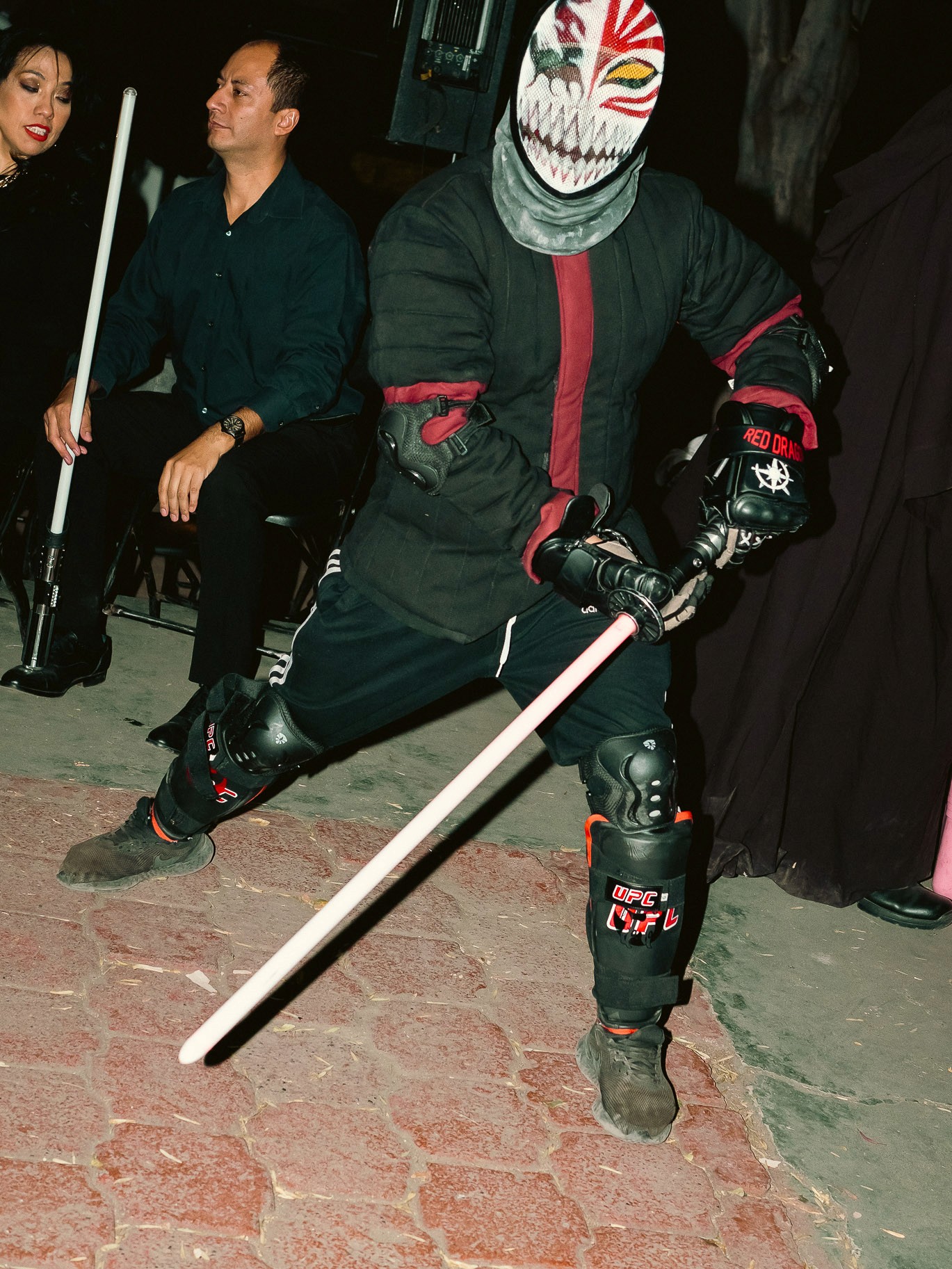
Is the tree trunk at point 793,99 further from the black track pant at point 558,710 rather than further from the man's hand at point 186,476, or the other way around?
the black track pant at point 558,710

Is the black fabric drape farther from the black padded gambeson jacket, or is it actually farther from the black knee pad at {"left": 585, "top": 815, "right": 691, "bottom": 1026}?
the black knee pad at {"left": 585, "top": 815, "right": 691, "bottom": 1026}

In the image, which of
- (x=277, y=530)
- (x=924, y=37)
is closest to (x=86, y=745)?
Answer: (x=277, y=530)

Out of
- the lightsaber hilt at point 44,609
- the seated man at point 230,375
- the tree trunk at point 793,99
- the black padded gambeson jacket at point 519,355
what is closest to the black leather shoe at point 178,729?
the seated man at point 230,375

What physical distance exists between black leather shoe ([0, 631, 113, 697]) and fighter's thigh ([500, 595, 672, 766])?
7.26 ft

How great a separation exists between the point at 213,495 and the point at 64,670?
2.76ft

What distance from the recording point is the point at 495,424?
2611 millimetres

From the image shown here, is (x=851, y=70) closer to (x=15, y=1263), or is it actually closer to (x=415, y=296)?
(x=415, y=296)

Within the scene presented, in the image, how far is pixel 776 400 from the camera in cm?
275

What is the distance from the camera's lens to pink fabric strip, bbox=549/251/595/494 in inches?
103

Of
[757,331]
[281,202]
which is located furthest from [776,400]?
[281,202]

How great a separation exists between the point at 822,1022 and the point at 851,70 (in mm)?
4593

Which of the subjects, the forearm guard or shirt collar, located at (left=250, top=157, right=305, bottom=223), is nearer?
the forearm guard

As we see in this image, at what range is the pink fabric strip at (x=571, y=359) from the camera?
8.54ft

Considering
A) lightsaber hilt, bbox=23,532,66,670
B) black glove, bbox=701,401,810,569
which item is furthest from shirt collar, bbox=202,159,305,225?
black glove, bbox=701,401,810,569
